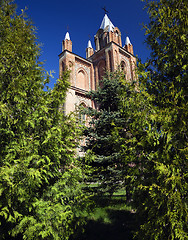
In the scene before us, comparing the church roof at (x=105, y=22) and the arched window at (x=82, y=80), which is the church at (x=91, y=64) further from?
the church roof at (x=105, y=22)

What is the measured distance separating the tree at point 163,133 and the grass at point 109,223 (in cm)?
131

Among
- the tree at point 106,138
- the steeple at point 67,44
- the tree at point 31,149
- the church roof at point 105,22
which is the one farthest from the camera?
the church roof at point 105,22

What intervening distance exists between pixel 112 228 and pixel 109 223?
1.18 ft

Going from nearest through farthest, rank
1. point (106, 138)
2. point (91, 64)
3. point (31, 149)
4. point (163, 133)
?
point (163, 133)
point (31, 149)
point (106, 138)
point (91, 64)

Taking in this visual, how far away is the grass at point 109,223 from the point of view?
17.3ft

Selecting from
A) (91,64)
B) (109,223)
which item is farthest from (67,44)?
(109,223)

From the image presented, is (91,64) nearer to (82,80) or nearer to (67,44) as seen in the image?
(82,80)

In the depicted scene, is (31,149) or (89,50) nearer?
(31,149)

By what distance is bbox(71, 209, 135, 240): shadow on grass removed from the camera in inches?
206

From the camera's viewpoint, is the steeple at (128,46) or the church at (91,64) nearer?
the church at (91,64)

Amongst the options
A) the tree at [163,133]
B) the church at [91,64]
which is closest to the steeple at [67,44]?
the church at [91,64]

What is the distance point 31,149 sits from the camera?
3.68 meters

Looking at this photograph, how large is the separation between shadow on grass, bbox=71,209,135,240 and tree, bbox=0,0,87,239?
1670mm

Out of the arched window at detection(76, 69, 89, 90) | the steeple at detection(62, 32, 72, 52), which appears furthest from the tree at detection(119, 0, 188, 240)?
the steeple at detection(62, 32, 72, 52)
